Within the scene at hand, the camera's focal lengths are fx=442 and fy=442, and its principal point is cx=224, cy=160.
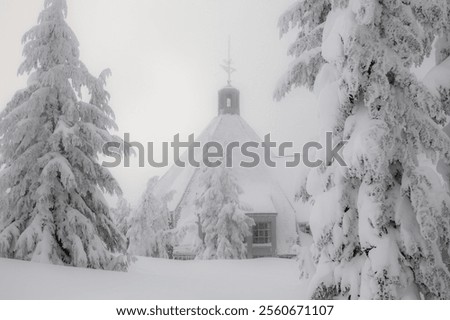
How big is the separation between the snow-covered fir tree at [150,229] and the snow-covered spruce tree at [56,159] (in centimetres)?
1536

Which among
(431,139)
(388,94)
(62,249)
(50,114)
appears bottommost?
(62,249)

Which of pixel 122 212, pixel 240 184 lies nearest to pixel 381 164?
pixel 240 184

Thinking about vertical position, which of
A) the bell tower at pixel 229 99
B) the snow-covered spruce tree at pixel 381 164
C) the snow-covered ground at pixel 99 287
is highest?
the bell tower at pixel 229 99

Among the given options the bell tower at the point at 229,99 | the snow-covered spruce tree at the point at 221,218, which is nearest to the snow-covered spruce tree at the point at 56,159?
the snow-covered spruce tree at the point at 221,218

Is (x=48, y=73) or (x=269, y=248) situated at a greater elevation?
(x=48, y=73)

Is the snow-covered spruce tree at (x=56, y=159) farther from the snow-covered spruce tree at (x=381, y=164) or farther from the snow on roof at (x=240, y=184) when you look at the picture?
the snow on roof at (x=240, y=184)


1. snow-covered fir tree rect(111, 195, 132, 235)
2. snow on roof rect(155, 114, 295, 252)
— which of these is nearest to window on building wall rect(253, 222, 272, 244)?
snow on roof rect(155, 114, 295, 252)

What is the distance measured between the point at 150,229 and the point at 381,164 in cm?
2379

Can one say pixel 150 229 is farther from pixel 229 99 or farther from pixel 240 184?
pixel 229 99

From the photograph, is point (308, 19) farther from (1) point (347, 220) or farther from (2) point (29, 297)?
(2) point (29, 297)

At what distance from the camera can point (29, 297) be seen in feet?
27.1

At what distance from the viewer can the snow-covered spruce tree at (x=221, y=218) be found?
80.7ft
